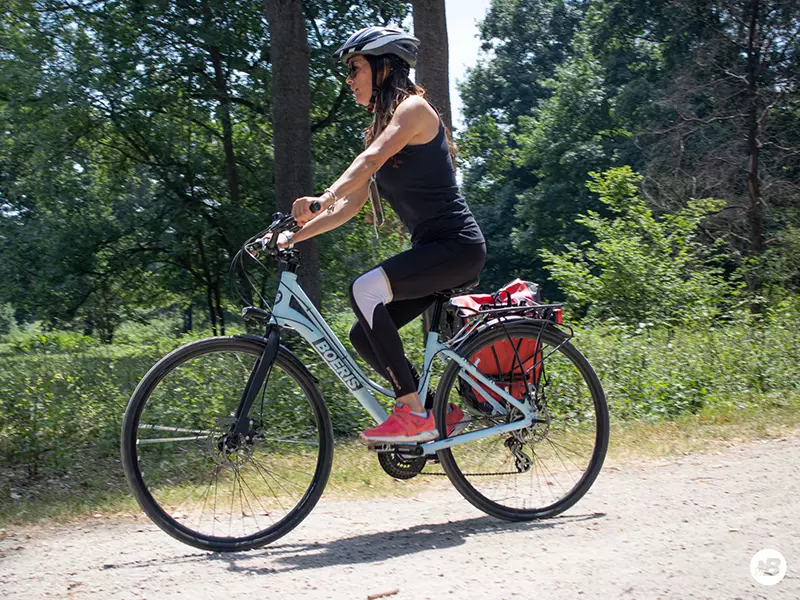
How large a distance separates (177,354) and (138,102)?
502 inches

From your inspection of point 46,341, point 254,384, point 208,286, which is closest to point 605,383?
point 254,384

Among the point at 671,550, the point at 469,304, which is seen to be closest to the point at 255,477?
the point at 469,304

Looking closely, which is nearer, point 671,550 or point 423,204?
point 671,550

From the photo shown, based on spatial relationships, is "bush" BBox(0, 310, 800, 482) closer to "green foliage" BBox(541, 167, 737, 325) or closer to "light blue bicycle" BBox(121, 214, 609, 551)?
"green foliage" BBox(541, 167, 737, 325)

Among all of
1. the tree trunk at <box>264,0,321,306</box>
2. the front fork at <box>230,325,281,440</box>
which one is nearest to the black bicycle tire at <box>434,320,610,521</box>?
the front fork at <box>230,325,281,440</box>

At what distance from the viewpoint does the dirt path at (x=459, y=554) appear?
361 centimetres

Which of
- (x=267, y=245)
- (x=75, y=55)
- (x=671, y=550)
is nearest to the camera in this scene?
(x=671, y=550)

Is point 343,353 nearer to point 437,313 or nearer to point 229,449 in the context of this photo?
point 437,313

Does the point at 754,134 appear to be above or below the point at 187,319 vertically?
above

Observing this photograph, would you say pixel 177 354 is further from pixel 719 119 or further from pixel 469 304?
pixel 719 119

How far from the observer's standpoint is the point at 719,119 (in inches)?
793

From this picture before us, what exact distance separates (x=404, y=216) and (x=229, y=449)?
4.70ft

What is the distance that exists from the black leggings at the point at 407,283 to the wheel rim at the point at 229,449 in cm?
44

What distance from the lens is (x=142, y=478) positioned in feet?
13.7
